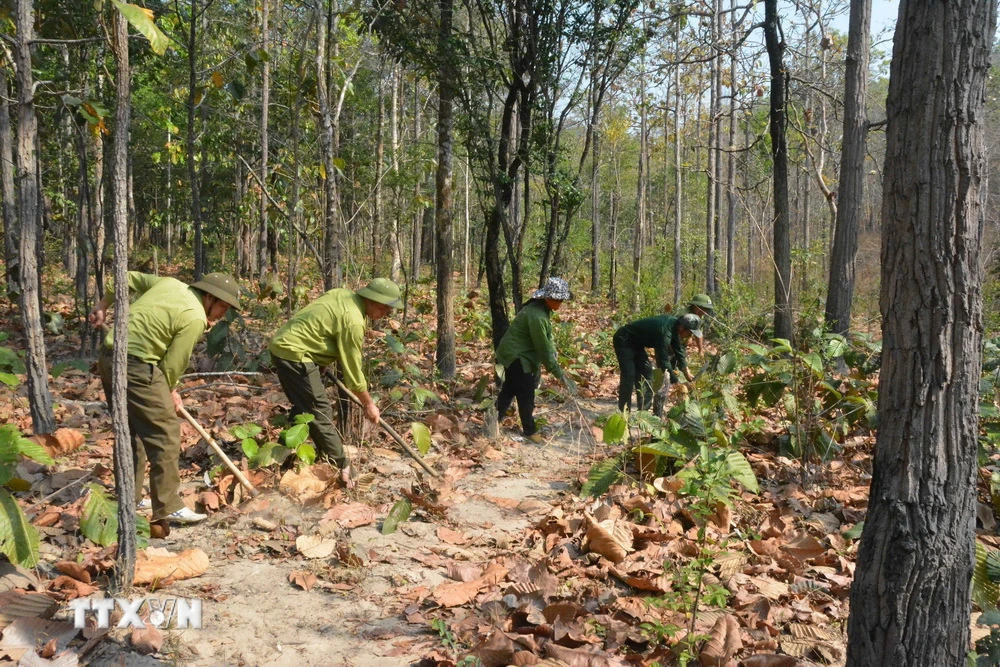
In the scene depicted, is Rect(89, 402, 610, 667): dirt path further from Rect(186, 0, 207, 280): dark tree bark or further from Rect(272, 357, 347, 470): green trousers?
Rect(186, 0, 207, 280): dark tree bark

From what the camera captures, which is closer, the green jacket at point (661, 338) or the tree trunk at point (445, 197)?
the green jacket at point (661, 338)

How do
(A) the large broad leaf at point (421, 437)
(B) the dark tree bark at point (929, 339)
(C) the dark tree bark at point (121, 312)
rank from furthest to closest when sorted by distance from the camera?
(A) the large broad leaf at point (421, 437) < (C) the dark tree bark at point (121, 312) < (B) the dark tree bark at point (929, 339)

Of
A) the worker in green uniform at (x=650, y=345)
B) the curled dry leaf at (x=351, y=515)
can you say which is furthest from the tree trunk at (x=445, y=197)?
the curled dry leaf at (x=351, y=515)

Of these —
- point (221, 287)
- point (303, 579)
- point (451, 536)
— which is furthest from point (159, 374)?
point (451, 536)

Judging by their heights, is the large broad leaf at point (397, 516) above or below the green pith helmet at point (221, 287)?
below

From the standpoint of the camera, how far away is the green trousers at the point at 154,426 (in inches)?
171

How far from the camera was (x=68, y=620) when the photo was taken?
3346mm

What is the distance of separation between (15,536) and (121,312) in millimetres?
1113

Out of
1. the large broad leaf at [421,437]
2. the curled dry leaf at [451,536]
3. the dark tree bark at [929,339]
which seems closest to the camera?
the dark tree bark at [929,339]

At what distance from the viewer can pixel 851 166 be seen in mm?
8789

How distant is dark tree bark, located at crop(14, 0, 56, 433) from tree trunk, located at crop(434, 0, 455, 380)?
3965mm

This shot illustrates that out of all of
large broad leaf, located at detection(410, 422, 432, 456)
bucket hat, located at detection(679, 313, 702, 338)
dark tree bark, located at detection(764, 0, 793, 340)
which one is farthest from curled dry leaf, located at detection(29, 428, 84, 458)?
dark tree bark, located at detection(764, 0, 793, 340)

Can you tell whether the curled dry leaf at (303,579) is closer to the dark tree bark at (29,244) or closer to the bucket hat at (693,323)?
the dark tree bark at (29,244)

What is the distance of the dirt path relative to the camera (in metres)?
3.38
